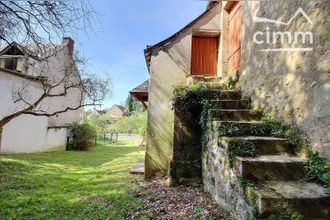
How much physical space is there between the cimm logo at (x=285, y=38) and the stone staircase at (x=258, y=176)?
3.86 feet

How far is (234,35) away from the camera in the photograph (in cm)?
737

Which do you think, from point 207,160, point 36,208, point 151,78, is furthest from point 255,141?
point 151,78

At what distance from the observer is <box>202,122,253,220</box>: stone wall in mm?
3280

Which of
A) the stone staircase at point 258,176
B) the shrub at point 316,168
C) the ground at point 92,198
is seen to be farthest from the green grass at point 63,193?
the shrub at point 316,168

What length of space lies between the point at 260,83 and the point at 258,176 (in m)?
2.25

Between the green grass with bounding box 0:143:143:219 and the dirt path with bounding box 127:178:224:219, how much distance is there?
275 millimetres

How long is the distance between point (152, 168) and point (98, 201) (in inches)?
93.3

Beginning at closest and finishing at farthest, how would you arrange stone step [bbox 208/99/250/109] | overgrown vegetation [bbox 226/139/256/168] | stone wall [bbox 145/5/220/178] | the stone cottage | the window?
the stone cottage
overgrown vegetation [bbox 226/139/256/168]
stone step [bbox 208/99/250/109]
stone wall [bbox 145/5/220/178]
the window

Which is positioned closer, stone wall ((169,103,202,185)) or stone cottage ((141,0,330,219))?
stone cottage ((141,0,330,219))

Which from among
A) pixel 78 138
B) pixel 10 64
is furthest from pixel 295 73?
pixel 10 64

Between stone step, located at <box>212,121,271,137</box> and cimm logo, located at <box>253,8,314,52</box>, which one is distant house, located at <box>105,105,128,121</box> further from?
stone step, located at <box>212,121,271,137</box>

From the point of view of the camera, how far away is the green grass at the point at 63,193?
191 inches

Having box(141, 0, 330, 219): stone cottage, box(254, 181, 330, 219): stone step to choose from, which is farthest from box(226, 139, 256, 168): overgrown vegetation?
box(254, 181, 330, 219): stone step

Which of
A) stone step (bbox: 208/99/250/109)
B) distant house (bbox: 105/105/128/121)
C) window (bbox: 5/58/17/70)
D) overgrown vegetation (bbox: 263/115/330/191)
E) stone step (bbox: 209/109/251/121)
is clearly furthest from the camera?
distant house (bbox: 105/105/128/121)
